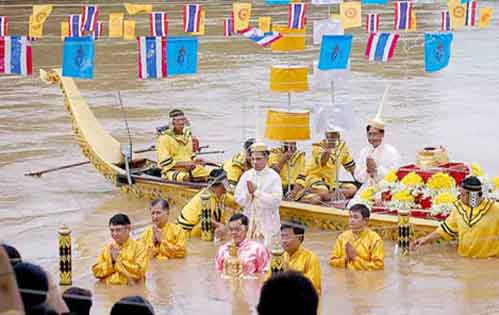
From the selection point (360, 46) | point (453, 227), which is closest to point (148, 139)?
point (453, 227)

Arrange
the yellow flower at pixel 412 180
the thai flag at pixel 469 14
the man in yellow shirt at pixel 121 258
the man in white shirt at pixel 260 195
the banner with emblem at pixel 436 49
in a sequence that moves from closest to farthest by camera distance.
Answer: the man in yellow shirt at pixel 121 258, the man in white shirt at pixel 260 195, the yellow flower at pixel 412 180, the banner with emblem at pixel 436 49, the thai flag at pixel 469 14

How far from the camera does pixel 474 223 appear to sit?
443 inches

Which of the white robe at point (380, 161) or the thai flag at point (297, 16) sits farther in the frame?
the thai flag at point (297, 16)

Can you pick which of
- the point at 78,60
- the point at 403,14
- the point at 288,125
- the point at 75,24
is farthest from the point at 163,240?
the point at 403,14

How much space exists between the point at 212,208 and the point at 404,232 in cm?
217

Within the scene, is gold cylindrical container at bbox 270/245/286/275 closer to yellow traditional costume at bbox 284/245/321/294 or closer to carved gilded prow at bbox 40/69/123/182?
yellow traditional costume at bbox 284/245/321/294

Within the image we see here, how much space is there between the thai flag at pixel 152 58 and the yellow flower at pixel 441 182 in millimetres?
3085

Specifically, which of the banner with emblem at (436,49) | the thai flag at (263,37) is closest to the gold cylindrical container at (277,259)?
the thai flag at (263,37)

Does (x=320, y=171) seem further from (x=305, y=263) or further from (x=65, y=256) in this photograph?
(x=65, y=256)

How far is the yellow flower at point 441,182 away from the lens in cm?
1200

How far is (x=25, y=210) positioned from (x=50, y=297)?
10657 mm

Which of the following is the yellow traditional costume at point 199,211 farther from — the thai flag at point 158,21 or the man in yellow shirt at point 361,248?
the thai flag at point 158,21

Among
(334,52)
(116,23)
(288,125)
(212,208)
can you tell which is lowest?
(212,208)

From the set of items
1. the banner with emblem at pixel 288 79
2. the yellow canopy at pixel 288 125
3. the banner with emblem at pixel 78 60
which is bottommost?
the yellow canopy at pixel 288 125
